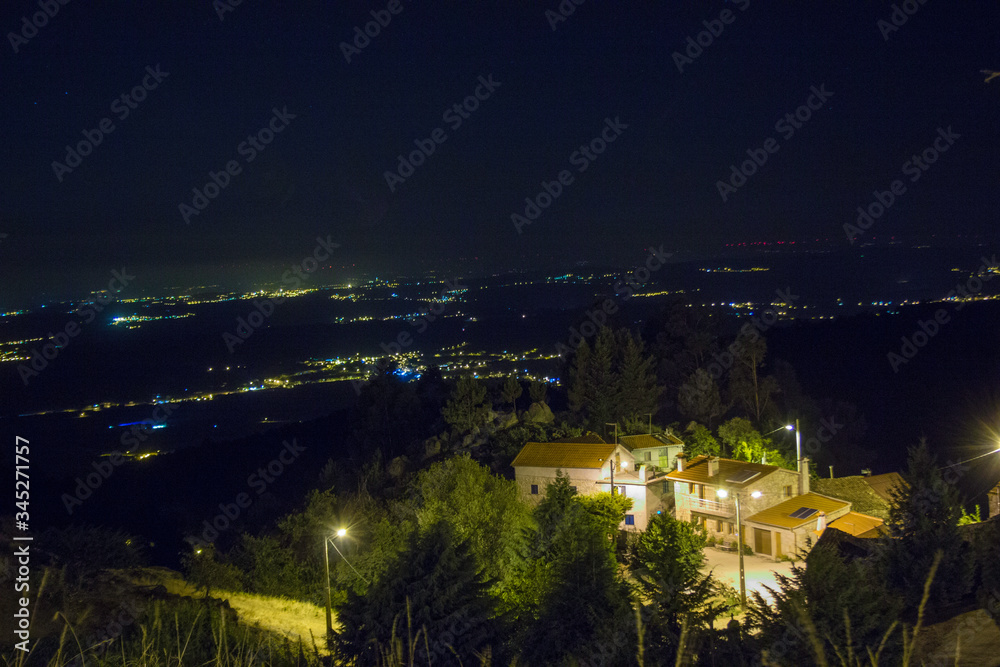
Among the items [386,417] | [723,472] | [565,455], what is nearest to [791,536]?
[723,472]

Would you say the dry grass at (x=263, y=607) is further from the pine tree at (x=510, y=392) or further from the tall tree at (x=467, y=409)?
the pine tree at (x=510, y=392)

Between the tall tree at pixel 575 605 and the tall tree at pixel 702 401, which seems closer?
the tall tree at pixel 575 605

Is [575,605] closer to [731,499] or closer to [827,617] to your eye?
[827,617]

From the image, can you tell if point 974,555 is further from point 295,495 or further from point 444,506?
point 295,495

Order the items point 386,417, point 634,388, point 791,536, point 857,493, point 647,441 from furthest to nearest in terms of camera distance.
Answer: point 386,417 → point 634,388 → point 647,441 → point 857,493 → point 791,536

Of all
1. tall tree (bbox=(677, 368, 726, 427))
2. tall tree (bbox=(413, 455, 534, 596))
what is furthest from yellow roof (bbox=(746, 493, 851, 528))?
tall tree (bbox=(677, 368, 726, 427))

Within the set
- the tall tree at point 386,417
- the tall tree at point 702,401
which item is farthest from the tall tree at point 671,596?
the tall tree at point 386,417
